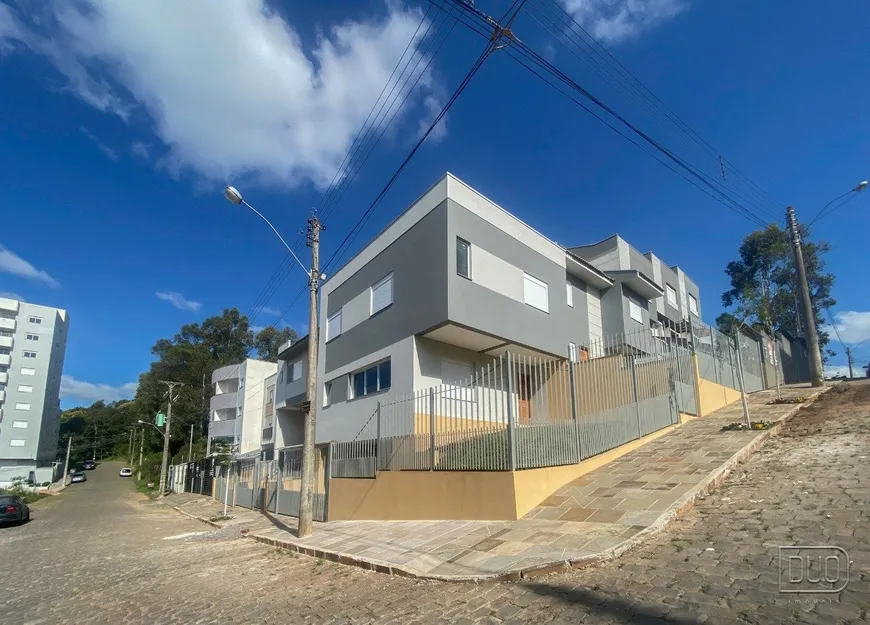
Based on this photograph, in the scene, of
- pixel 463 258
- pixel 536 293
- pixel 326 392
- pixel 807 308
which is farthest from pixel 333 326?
pixel 807 308

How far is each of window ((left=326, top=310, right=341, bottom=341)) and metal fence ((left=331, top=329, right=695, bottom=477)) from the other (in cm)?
702

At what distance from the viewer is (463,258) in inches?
575

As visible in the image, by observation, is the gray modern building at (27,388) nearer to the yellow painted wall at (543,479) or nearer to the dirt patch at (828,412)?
the yellow painted wall at (543,479)

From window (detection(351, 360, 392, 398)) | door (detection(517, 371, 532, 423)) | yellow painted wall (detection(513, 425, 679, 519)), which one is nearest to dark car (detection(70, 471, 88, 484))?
window (detection(351, 360, 392, 398))

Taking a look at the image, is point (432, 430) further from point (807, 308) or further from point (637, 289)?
point (637, 289)

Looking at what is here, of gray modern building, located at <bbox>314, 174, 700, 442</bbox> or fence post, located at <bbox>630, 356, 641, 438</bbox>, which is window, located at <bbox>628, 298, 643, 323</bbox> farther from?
fence post, located at <bbox>630, 356, 641, 438</bbox>

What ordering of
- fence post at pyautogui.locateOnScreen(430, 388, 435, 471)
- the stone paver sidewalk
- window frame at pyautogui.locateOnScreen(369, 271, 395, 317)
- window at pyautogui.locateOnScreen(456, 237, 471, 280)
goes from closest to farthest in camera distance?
the stone paver sidewalk, fence post at pyautogui.locateOnScreen(430, 388, 435, 471), window at pyautogui.locateOnScreen(456, 237, 471, 280), window frame at pyautogui.locateOnScreen(369, 271, 395, 317)

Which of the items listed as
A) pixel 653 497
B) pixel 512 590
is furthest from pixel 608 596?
pixel 653 497

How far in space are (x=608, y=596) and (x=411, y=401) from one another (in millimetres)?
7414

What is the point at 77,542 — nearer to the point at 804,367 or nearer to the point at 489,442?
the point at 489,442

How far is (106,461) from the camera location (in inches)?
3519

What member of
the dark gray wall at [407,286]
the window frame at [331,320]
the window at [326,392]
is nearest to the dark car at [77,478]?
the window at [326,392]

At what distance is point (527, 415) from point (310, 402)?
4957 mm

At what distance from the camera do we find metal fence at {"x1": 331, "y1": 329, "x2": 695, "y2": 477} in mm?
9312
